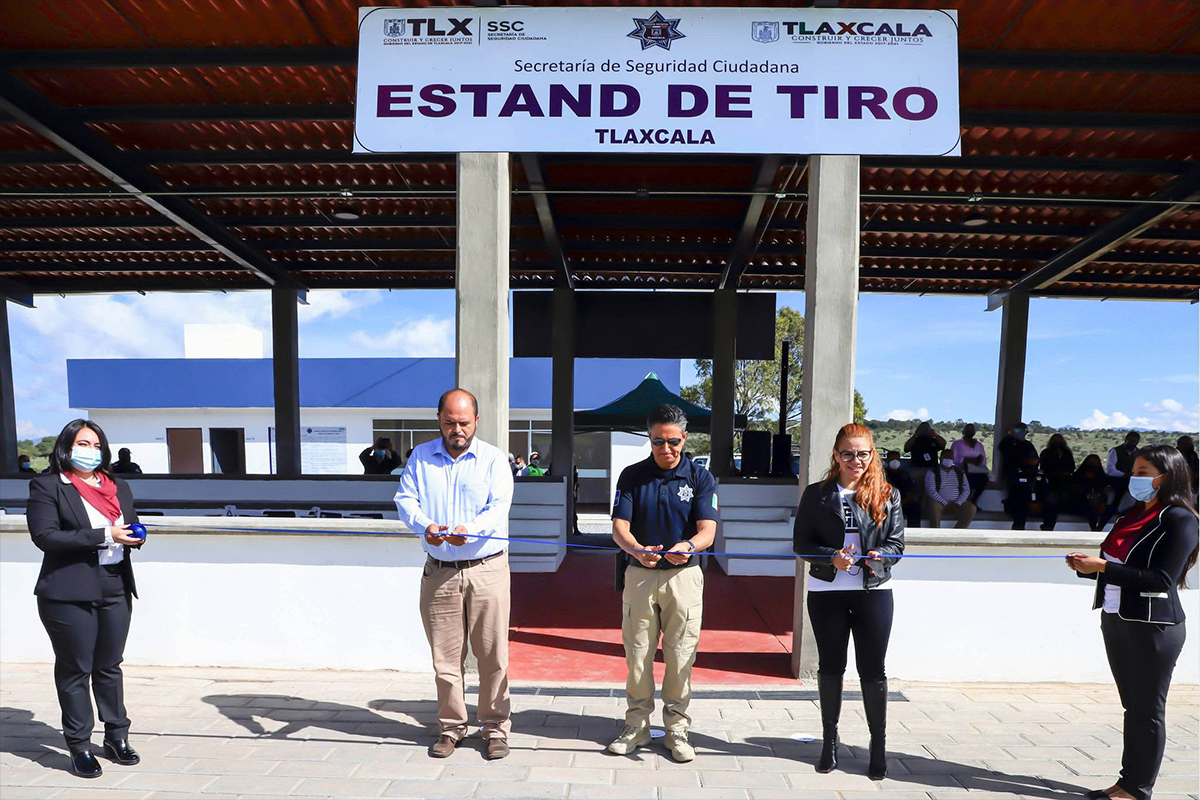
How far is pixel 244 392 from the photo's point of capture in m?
24.3

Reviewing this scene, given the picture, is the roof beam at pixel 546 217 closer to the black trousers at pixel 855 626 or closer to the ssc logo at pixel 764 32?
the ssc logo at pixel 764 32

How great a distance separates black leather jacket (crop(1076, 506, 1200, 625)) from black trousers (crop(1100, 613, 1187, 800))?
6 centimetres

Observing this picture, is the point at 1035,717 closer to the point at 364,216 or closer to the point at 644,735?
the point at 644,735

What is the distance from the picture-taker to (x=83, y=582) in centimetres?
324

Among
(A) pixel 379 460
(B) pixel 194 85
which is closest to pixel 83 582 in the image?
(B) pixel 194 85

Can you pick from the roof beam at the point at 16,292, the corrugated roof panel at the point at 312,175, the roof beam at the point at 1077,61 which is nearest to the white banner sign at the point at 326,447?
the roof beam at the point at 16,292

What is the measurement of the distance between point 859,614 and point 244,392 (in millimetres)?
25112

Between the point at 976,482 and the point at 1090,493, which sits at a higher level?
the point at 976,482

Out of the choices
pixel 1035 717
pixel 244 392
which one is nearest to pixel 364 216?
pixel 1035 717

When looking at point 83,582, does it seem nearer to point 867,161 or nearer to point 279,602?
point 279,602

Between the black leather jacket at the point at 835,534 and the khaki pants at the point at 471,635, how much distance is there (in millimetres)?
1568

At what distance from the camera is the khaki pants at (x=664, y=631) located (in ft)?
11.2

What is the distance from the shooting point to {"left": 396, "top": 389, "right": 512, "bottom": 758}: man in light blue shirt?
11.3 feet

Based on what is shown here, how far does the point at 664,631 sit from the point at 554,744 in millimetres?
834
